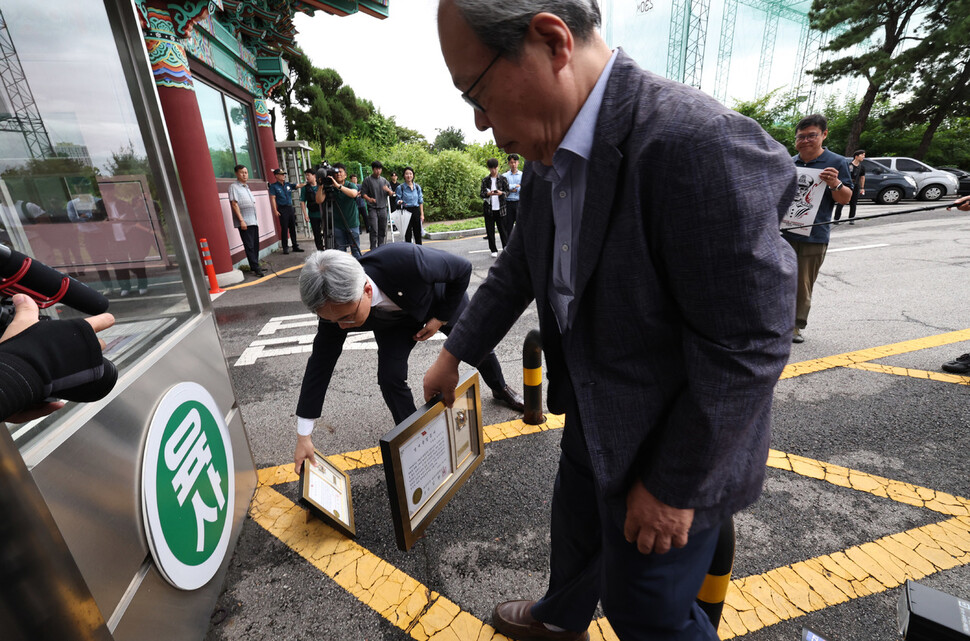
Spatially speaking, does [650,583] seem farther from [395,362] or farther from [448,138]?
[448,138]

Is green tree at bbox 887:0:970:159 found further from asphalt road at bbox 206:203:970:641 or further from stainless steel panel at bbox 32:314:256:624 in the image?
stainless steel panel at bbox 32:314:256:624

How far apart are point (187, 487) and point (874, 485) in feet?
10.1

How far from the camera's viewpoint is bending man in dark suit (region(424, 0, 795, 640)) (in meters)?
0.73

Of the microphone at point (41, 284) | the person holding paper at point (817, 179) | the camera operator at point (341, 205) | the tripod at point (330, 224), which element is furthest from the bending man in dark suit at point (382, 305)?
the tripod at point (330, 224)

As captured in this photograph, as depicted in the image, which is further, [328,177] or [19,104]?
[328,177]

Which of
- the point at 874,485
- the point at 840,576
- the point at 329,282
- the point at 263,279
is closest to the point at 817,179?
the point at 874,485

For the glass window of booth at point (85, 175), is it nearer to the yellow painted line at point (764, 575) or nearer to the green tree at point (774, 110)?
the yellow painted line at point (764, 575)

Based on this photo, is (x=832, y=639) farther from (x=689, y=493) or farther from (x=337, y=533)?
(x=337, y=533)

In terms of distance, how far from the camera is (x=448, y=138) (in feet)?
187

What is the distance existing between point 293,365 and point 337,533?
7.45 ft

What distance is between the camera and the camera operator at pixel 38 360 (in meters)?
0.83

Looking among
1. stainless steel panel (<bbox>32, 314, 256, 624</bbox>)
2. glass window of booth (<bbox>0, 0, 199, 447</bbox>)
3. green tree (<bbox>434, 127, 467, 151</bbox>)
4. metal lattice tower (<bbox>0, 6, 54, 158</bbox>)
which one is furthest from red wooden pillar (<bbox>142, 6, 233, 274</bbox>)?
green tree (<bbox>434, 127, 467, 151</bbox>)

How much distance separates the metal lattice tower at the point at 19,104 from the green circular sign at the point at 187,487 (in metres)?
0.90

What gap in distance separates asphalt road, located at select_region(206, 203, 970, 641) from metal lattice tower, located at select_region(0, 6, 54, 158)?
5.71ft
